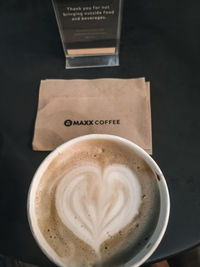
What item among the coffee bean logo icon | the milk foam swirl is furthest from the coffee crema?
the coffee bean logo icon

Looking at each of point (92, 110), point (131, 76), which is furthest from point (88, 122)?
point (131, 76)

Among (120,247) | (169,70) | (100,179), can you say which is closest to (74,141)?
(100,179)

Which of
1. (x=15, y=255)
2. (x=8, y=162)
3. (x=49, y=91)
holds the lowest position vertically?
(x=15, y=255)

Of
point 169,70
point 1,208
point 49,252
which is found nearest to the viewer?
point 49,252

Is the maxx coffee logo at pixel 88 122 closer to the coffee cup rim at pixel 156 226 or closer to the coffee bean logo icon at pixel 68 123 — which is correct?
the coffee bean logo icon at pixel 68 123

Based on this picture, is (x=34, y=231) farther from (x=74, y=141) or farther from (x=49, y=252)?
(x=74, y=141)

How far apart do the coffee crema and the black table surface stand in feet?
0.23

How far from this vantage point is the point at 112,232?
433 mm

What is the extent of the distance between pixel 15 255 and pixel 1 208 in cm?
9

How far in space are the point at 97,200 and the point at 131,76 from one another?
11.9 inches

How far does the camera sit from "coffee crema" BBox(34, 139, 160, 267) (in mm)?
424

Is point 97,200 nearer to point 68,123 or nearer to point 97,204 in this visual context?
point 97,204

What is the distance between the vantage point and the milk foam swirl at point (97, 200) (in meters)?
0.44

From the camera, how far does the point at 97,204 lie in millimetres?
448
